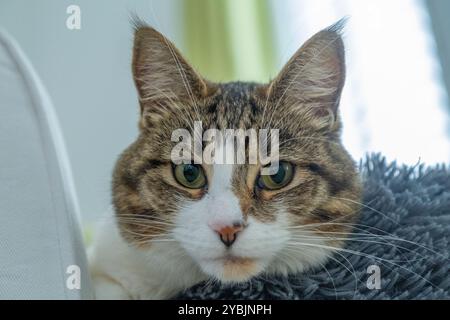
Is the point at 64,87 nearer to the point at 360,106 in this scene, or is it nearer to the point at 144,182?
the point at 144,182

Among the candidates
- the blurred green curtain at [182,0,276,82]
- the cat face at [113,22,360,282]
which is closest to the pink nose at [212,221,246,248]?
the cat face at [113,22,360,282]

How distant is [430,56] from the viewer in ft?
2.94

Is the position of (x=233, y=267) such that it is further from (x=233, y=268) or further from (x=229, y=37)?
(x=229, y=37)

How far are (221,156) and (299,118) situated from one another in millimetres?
151

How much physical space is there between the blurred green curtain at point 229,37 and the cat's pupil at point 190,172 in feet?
1.20

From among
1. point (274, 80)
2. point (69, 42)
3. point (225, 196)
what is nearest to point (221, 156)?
point (225, 196)

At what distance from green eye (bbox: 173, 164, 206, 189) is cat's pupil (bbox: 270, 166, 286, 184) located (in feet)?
0.32

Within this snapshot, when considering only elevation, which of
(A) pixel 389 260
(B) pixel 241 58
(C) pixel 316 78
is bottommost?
(A) pixel 389 260

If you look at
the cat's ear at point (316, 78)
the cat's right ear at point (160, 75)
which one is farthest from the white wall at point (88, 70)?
the cat's ear at point (316, 78)

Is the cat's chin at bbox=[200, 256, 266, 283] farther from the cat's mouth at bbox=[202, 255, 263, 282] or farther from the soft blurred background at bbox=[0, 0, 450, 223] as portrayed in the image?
the soft blurred background at bbox=[0, 0, 450, 223]

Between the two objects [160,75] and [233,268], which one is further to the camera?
[160,75]

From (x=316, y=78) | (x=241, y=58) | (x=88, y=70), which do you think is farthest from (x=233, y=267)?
(x=88, y=70)

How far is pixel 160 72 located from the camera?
29.6 inches

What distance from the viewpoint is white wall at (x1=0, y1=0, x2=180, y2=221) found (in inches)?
37.7
